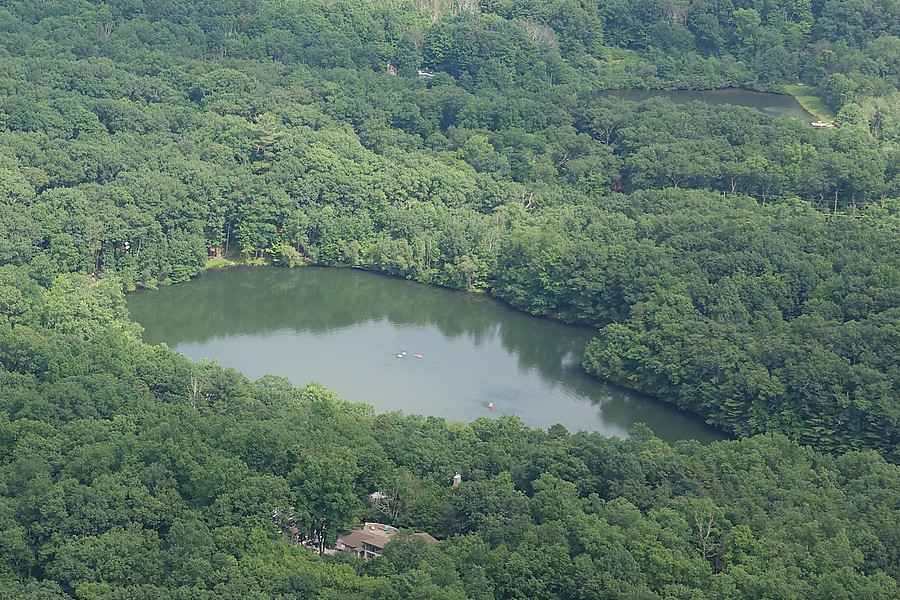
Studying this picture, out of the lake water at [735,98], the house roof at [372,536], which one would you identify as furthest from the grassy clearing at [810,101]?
the house roof at [372,536]

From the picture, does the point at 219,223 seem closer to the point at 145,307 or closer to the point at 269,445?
the point at 145,307

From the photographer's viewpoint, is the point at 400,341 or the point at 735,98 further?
the point at 735,98

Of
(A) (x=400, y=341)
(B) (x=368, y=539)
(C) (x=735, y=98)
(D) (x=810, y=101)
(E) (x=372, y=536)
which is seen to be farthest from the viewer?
(C) (x=735, y=98)

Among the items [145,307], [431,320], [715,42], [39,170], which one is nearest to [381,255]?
[431,320]

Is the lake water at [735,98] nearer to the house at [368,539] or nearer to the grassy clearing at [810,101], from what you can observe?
the grassy clearing at [810,101]

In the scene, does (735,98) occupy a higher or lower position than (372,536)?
higher

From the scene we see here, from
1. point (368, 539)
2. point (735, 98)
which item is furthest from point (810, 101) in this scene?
point (368, 539)

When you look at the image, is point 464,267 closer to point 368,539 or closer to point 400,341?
point 400,341
